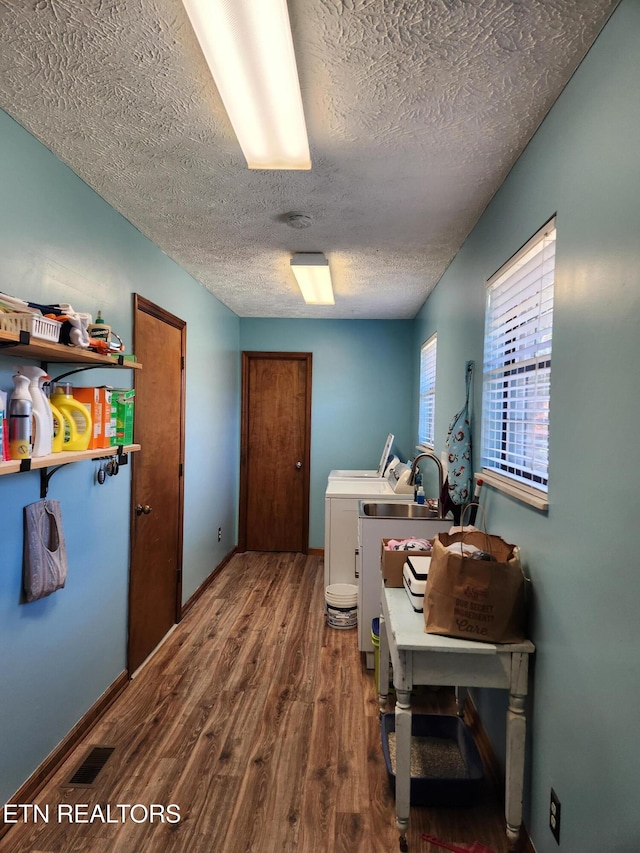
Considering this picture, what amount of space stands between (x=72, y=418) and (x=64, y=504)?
46 cm

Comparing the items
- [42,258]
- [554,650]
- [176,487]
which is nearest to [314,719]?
[554,650]

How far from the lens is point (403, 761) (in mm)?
1691

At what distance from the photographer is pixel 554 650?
1.50m

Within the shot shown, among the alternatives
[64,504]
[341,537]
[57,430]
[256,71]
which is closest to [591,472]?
[256,71]

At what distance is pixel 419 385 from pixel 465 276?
6.96ft

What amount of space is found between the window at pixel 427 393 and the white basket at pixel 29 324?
291cm

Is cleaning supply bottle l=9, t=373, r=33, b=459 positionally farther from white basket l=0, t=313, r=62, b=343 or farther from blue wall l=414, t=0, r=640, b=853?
blue wall l=414, t=0, r=640, b=853

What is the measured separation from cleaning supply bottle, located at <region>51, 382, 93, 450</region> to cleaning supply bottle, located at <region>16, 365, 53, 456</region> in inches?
5.2

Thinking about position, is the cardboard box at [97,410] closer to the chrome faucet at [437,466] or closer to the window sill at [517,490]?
the window sill at [517,490]

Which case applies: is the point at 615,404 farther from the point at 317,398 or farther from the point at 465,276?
the point at 317,398

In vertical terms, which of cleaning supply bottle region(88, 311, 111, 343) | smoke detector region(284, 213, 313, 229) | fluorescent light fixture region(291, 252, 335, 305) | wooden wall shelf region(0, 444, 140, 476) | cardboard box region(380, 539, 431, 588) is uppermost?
smoke detector region(284, 213, 313, 229)

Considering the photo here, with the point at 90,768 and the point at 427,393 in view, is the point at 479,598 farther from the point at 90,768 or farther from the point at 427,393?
the point at 427,393

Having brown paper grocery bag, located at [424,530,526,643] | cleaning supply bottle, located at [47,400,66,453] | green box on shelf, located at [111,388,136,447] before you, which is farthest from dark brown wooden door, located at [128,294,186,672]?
brown paper grocery bag, located at [424,530,526,643]

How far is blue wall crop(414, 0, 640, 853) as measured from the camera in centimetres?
111
